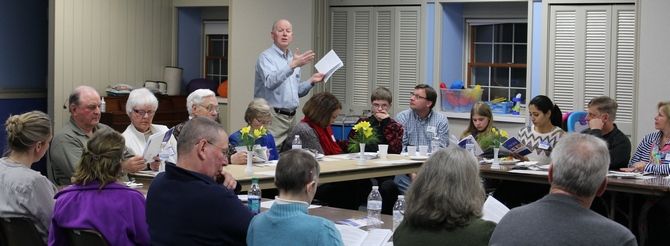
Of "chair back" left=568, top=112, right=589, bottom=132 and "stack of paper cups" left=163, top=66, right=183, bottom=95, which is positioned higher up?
"stack of paper cups" left=163, top=66, right=183, bottom=95

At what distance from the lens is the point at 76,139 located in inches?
239

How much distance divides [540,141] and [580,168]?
187 inches

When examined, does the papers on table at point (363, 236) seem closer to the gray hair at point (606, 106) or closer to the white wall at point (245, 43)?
the gray hair at point (606, 106)

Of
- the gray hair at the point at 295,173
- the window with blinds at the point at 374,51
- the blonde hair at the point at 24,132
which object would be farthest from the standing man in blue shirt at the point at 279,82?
the gray hair at the point at 295,173

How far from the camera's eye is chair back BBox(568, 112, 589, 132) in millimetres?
8773

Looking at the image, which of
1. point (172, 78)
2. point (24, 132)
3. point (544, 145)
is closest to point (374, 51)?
point (172, 78)

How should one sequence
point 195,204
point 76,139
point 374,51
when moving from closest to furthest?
point 195,204 → point 76,139 → point 374,51

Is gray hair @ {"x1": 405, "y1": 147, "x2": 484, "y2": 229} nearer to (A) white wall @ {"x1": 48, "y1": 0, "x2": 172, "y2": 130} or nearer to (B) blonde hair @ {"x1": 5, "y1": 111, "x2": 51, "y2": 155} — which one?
(B) blonde hair @ {"x1": 5, "y1": 111, "x2": 51, "y2": 155}

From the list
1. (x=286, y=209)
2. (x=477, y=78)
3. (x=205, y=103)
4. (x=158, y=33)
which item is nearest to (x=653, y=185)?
(x=205, y=103)

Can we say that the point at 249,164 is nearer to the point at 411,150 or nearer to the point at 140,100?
the point at 140,100

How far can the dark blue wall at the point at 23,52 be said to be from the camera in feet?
35.2

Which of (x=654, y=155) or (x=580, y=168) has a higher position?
(x=580, y=168)

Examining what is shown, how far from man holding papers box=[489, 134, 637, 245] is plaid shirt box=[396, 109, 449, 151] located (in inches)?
201

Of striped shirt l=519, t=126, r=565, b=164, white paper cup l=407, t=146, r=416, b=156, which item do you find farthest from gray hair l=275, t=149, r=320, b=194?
striped shirt l=519, t=126, r=565, b=164
